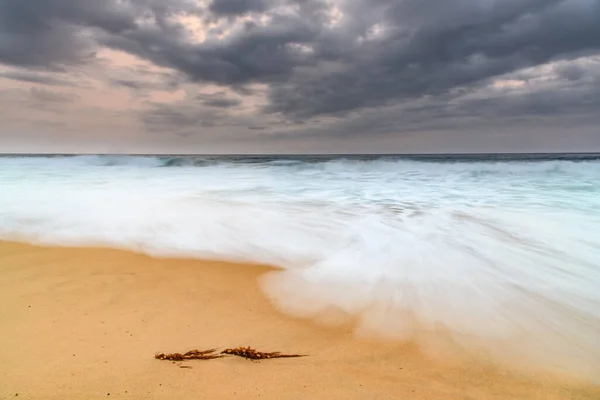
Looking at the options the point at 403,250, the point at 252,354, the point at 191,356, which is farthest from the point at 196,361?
the point at 403,250

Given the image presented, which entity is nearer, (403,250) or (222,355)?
(222,355)

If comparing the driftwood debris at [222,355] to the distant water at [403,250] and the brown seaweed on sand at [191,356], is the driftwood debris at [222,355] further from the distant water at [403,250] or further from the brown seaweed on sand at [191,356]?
the distant water at [403,250]

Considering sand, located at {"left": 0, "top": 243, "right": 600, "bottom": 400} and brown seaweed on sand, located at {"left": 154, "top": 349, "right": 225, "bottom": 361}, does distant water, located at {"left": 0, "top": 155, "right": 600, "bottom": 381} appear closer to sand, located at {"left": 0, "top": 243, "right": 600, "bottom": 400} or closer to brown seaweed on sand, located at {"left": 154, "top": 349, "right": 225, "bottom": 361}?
sand, located at {"left": 0, "top": 243, "right": 600, "bottom": 400}

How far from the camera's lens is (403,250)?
182 inches

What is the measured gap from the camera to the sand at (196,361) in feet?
6.15

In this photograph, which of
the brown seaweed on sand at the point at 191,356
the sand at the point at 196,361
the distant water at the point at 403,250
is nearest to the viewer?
the sand at the point at 196,361

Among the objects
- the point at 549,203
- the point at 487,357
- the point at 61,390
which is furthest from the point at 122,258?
the point at 549,203

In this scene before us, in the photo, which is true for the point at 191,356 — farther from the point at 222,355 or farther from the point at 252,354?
the point at 252,354

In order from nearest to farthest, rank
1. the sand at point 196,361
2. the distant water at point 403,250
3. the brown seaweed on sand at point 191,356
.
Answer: the sand at point 196,361 < the brown seaweed on sand at point 191,356 < the distant water at point 403,250

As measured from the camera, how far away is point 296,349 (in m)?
2.30

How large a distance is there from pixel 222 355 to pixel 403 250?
9.98 ft

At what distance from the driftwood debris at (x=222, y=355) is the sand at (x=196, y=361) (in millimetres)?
50

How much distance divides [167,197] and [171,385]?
8.35m

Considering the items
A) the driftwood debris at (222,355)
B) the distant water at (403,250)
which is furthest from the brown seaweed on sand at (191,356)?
the distant water at (403,250)
